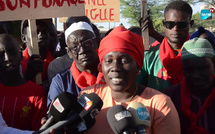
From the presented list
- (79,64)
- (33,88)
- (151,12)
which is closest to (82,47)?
(79,64)

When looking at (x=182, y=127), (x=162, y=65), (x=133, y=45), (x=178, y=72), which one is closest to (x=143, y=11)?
(x=162, y=65)

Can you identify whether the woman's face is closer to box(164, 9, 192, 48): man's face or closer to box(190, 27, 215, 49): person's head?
box(190, 27, 215, 49): person's head

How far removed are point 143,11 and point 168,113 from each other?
67.1 inches

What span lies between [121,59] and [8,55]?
4.18 feet

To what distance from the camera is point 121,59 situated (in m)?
2.27

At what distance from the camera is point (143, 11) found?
3.50 metres

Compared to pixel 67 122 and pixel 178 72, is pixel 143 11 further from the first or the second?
pixel 67 122

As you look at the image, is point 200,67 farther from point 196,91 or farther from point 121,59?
point 121,59

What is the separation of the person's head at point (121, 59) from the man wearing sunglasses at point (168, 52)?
98 centimetres

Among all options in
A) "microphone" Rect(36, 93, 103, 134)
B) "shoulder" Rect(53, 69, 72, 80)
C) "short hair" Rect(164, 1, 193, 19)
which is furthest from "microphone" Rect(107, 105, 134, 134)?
"short hair" Rect(164, 1, 193, 19)

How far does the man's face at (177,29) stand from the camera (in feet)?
11.5

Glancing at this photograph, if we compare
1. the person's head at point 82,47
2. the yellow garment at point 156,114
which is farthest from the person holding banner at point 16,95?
the yellow garment at point 156,114

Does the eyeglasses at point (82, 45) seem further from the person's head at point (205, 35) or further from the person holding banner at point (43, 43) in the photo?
the person's head at point (205, 35)

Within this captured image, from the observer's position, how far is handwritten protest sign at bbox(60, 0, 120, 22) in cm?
554
